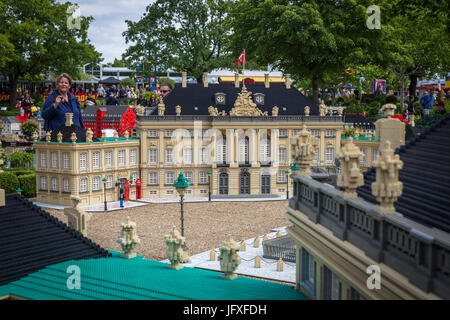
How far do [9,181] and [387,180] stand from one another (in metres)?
46.5

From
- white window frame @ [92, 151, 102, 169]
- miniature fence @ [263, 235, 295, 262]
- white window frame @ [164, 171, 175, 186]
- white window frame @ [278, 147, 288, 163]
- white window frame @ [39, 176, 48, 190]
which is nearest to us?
miniature fence @ [263, 235, 295, 262]

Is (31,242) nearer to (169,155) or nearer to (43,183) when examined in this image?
(43,183)

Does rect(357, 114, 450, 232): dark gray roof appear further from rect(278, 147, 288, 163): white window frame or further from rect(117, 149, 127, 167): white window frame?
rect(278, 147, 288, 163): white window frame

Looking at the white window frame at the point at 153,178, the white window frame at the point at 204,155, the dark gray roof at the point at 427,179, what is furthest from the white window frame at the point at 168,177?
the dark gray roof at the point at 427,179

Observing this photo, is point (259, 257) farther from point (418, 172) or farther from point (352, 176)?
point (352, 176)

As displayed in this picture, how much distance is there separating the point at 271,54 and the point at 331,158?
57.5 ft

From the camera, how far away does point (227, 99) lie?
5841cm

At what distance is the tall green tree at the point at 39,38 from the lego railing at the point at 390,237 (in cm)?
7540

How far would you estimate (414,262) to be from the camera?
39.4 feet

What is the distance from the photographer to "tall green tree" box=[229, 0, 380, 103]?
64.3m

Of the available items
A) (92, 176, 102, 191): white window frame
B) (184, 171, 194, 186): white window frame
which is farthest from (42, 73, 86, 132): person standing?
(184, 171, 194, 186): white window frame

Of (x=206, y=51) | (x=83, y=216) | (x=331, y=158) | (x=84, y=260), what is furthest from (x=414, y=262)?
(x=206, y=51)

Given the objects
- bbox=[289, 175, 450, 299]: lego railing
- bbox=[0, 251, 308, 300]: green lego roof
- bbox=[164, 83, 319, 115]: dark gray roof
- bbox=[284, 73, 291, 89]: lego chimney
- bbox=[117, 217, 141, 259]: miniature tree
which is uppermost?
bbox=[284, 73, 291, 89]: lego chimney

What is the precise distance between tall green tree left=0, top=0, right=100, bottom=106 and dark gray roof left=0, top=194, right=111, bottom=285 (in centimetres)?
6605
